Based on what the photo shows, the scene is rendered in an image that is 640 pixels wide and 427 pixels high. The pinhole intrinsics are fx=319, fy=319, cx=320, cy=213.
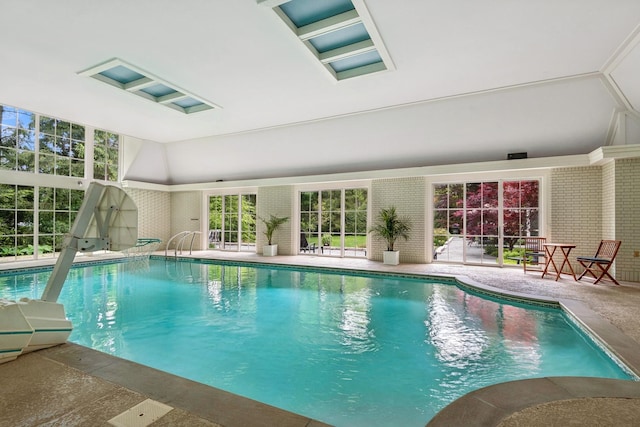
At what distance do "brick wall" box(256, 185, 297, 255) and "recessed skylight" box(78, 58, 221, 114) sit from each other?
412 cm

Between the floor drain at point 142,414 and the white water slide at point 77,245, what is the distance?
4.71 ft

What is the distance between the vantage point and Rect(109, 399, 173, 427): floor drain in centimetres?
173

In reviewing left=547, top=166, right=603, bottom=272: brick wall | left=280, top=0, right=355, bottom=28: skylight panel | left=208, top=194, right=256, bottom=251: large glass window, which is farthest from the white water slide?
left=208, top=194, right=256, bottom=251: large glass window

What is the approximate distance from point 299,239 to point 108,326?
7362mm

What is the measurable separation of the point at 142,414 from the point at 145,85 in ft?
21.6

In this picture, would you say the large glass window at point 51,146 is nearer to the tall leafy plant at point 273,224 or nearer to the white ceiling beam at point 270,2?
the tall leafy plant at point 273,224

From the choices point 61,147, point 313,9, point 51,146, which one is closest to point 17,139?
point 51,146

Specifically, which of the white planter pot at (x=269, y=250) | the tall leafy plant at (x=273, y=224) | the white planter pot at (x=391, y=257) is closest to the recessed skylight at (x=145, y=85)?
the tall leafy plant at (x=273, y=224)

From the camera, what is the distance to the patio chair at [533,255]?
753cm

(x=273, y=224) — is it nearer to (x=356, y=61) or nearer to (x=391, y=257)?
(x=391, y=257)

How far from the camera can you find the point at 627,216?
6355 millimetres

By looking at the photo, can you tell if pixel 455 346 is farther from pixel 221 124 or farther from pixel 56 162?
pixel 56 162

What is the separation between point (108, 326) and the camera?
4.39m

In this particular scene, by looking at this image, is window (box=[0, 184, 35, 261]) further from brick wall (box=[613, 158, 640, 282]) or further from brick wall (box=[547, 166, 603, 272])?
brick wall (box=[613, 158, 640, 282])
